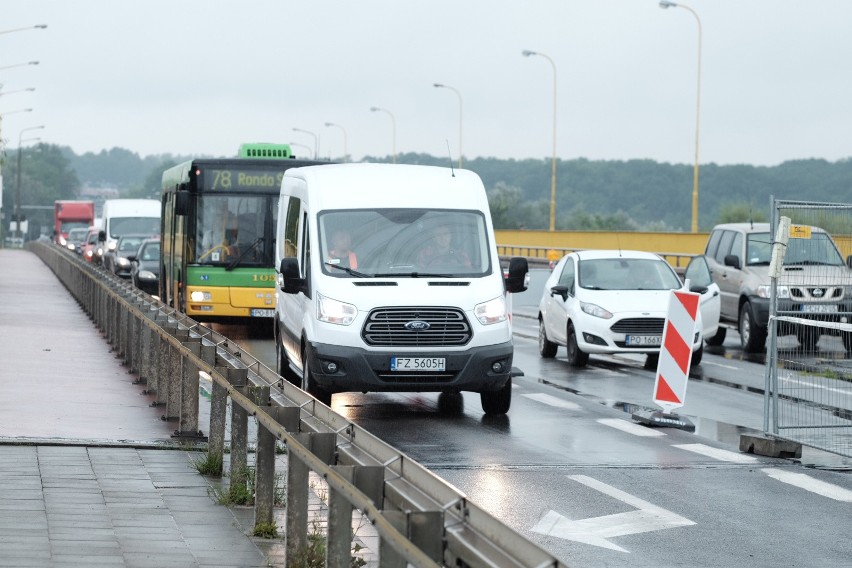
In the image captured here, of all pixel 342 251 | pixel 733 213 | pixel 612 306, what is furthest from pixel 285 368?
pixel 733 213

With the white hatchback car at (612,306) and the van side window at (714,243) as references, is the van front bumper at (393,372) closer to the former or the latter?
the white hatchback car at (612,306)

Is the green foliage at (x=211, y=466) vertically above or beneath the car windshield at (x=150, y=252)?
beneath

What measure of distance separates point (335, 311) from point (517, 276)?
1.96 m

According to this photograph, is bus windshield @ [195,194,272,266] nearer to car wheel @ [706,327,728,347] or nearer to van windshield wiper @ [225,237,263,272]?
van windshield wiper @ [225,237,263,272]

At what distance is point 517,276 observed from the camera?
15.2 meters

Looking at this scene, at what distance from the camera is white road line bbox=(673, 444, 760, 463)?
12078 millimetres

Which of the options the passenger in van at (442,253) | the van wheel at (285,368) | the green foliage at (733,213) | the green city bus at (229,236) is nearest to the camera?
the passenger in van at (442,253)

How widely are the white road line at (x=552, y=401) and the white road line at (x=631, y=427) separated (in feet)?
3.66

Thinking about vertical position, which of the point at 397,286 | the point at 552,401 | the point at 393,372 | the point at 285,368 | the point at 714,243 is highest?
the point at 714,243

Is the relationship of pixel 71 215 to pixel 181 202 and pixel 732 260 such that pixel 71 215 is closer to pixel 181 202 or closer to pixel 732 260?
pixel 181 202

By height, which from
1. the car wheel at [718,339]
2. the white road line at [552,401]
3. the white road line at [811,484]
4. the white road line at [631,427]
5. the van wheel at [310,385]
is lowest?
the car wheel at [718,339]

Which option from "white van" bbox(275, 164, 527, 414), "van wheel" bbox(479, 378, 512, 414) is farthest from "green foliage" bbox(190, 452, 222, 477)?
"van wheel" bbox(479, 378, 512, 414)

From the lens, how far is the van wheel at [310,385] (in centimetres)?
1423

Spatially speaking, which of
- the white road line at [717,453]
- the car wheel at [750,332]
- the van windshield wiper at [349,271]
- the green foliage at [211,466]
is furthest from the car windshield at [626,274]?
the green foliage at [211,466]
